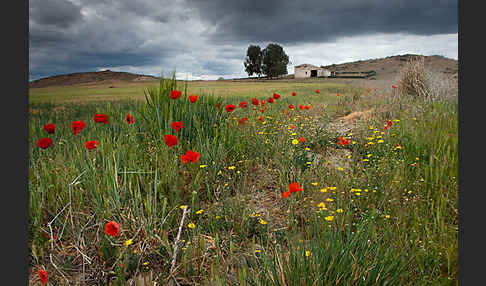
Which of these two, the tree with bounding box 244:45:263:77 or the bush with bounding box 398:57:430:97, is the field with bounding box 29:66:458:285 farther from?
the tree with bounding box 244:45:263:77

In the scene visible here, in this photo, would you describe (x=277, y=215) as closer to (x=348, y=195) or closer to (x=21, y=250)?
(x=348, y=195)

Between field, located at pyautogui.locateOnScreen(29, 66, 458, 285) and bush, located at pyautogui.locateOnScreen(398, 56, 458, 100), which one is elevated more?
bush, located at pyautogui.locateOnScreen(398, 56, 458, 100)

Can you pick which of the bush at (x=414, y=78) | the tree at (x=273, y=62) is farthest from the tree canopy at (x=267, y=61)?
the bush at (x=414, y=78)

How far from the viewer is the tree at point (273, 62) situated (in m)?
53.6

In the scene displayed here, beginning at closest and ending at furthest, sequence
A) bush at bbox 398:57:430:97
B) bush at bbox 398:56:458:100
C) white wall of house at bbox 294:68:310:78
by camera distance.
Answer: bush at bbox 398:56:458:100 → bush at bbox 398:57:430:97 → white wall of house at bbox 294:68:310:78

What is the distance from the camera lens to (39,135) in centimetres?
373

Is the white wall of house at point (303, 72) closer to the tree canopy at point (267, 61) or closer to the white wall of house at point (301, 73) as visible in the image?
the white wall of house at point (301, 73)

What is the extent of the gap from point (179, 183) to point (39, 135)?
2668mm

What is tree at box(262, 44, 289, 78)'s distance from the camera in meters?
53.6

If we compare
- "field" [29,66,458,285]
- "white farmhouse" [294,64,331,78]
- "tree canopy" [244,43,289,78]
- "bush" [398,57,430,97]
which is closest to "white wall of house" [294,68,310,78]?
"white farmhouse" [294,64,331,78]

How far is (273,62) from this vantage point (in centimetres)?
5512

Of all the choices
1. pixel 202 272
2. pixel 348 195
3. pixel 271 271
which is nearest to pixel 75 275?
pixel 202 272

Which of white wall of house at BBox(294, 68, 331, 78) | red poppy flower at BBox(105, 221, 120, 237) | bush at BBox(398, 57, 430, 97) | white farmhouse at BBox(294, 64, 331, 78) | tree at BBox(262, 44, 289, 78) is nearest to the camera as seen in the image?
red poppy flower at BBox(105, 221, 120, 237)

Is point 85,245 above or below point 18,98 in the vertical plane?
below
